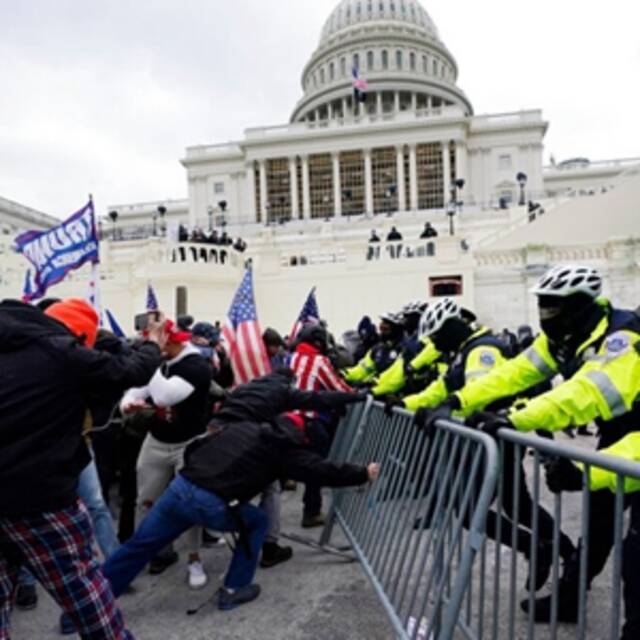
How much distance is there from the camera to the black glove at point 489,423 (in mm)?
2588

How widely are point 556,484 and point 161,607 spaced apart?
268 cm

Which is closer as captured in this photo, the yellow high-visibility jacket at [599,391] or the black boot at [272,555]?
the yellow high-visibility jacket at [599,391]

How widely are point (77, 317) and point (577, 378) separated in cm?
231

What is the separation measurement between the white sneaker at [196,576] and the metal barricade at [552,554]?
183cm

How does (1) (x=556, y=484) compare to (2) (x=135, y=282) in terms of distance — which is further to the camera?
(2) (x=135, y=282)

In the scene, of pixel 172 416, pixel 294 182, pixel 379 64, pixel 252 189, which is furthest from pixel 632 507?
pixel 379 64

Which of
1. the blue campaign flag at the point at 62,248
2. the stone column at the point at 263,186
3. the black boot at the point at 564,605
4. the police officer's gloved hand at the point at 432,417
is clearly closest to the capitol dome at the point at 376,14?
the stone column at the point at 263,186

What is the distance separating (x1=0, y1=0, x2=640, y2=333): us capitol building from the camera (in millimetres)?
22125

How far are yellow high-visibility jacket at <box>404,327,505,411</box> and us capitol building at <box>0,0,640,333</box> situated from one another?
1702 centimetres

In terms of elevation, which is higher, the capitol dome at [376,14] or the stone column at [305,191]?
the capitol dome at [376,14]

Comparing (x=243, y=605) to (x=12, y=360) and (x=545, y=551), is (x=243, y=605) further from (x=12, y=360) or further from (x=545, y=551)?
(x=12, y=360)

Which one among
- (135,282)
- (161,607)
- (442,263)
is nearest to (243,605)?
(161,607)

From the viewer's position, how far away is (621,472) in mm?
1862

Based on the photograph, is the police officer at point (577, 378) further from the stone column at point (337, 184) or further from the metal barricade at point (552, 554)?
the stone column at point (337, 184)
